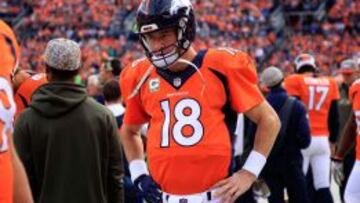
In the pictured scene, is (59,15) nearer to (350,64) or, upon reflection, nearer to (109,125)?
(350,64)

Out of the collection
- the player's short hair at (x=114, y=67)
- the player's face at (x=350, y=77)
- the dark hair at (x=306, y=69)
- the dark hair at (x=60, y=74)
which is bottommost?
the player's face at (x=350, y=77)

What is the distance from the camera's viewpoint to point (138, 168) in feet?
13.0

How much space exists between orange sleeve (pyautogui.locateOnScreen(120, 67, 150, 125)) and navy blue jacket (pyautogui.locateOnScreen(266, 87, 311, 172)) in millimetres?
3128

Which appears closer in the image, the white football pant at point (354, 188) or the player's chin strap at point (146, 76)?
the player's chin strap at point (146, 76)

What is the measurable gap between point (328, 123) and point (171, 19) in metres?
5.11

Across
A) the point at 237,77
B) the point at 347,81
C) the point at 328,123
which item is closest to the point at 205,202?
the point at 237,77

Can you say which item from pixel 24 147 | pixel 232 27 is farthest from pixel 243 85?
pixel 232 27

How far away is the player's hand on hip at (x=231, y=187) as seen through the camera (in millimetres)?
3580

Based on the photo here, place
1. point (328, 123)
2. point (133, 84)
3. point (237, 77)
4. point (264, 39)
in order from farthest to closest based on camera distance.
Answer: point (264, 39)
point (328, 123)
point (133, 84)
point (237, 77)

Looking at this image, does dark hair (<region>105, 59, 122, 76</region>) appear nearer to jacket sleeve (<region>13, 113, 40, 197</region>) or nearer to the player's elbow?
jacket sleeve (<region>13, 113, 40, 197</region>)

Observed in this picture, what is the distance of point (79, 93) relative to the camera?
404 centimetres

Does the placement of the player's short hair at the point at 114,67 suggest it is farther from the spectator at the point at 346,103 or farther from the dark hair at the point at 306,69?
the spectator at the point at 346,103

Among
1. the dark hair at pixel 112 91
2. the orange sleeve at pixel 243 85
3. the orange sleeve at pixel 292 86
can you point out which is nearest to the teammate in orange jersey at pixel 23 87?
the dark hair at pixel 112 91

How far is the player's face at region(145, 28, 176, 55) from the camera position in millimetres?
3576
